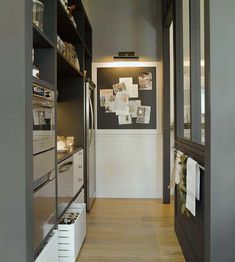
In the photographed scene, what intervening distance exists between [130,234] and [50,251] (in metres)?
1.42

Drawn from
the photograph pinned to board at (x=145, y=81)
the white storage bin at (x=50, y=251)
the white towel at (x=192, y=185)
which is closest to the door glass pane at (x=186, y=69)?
the white towel at (x=192, y=185)

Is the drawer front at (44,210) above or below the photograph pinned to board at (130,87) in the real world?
below

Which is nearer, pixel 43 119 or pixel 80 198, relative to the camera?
pixel 43 119

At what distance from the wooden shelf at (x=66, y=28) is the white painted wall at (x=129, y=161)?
1200mm

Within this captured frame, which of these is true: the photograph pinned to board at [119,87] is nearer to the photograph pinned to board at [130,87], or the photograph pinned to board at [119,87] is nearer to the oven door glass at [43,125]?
the photograph pinned to board at [130,87]

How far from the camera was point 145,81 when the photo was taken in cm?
477

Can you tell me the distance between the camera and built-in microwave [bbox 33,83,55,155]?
5.79 feet

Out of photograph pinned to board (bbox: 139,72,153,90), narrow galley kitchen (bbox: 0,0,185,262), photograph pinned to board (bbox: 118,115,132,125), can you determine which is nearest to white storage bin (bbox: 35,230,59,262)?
narrow galley kitchen (bbox: 0,0,185,262)

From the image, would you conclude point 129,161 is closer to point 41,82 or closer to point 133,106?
point 133,106

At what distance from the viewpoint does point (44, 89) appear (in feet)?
6.29

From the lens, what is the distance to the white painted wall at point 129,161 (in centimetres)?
478
